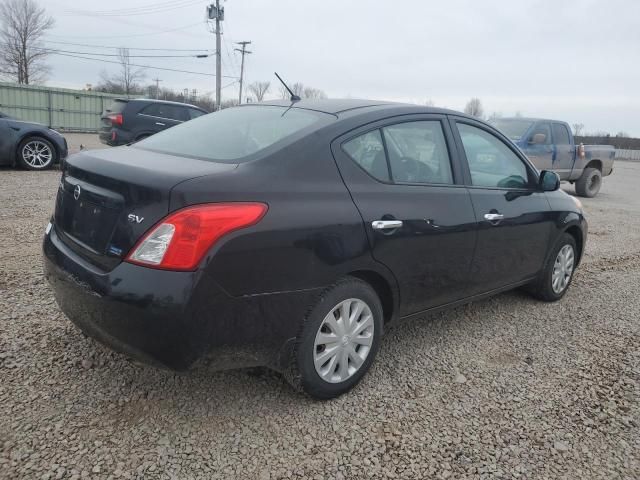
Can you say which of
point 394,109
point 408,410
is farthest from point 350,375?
point 394,109

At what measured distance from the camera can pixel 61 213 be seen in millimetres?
2584

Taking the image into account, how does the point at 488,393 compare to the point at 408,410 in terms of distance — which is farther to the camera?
the point at 488,393

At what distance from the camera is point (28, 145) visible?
9.83 m

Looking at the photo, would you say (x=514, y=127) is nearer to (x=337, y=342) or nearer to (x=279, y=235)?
(x=337, y=342)

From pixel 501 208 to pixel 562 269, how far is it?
1.31 meters

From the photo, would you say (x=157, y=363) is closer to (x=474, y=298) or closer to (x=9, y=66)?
(x=474, y=298)

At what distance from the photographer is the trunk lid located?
212 cm

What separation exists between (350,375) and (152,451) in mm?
1040

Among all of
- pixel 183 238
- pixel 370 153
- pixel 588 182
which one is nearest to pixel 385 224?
pixel 370 153

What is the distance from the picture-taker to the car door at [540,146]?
1043 cm

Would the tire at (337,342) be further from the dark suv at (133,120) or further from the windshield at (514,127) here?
the dark suv at (133,120)

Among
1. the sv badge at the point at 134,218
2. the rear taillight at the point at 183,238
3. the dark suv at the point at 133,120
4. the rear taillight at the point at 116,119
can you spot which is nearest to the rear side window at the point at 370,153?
the rear taillight at the point at 183,238

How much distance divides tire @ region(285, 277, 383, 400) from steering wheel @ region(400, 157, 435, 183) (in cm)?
73

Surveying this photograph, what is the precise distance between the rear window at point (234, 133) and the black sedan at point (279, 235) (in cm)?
2
